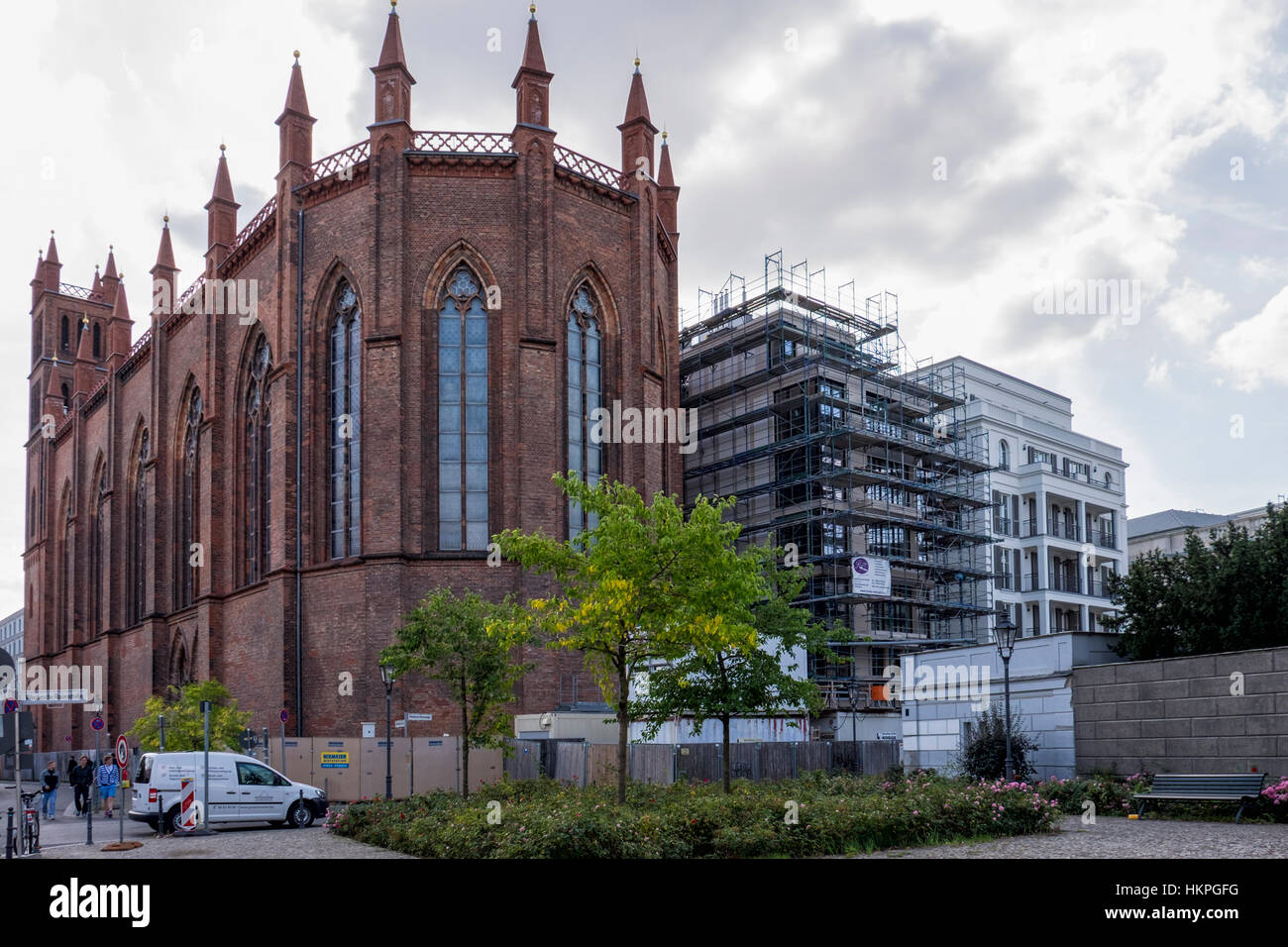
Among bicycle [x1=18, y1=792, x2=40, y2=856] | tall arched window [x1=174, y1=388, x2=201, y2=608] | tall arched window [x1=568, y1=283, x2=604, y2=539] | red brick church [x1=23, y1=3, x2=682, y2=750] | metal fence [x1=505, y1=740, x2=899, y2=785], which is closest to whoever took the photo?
bicycle [x1=18, y1=792, x2=40, y2=856]

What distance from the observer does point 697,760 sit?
26672 mm

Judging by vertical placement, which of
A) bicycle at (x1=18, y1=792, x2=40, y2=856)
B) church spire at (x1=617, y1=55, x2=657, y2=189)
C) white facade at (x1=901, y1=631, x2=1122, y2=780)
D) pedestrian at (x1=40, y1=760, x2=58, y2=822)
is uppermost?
church spire at (x1=617, y1=55, x2=657, y2=189)

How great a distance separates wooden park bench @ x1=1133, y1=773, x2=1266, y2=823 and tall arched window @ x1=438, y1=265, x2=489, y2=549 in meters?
21.0

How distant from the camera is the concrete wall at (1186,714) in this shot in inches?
852

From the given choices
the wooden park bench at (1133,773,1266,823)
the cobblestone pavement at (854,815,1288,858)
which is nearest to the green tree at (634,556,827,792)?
the cobblestone pavement at (854,815,1288,858)

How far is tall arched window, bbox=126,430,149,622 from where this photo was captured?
56.9 meters

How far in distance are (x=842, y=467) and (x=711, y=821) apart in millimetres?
34942

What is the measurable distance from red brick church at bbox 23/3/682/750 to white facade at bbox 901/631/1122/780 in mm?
10240

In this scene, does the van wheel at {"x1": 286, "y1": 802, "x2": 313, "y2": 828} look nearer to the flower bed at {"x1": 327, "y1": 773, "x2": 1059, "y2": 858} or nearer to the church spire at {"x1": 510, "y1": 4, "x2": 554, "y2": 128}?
the flower bed at {"x1": 327, "y1": 773, "x2": 1059, "y2": 858}

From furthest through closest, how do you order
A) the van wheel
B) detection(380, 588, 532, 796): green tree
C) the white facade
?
the white facade < the van wheel < detection(380, 588, 532, 796): green tree

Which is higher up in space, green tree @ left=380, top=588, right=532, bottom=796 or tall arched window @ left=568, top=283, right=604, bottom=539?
tall arched window @ left=568, top=283, right=604, bottom=539

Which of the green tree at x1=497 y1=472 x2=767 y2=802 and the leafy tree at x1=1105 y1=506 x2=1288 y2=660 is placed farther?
the leafy tree at x1=1105 y1=506 x2=1288 y2=660
